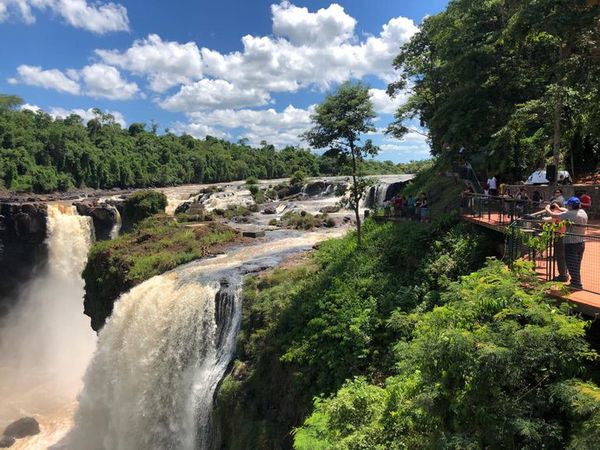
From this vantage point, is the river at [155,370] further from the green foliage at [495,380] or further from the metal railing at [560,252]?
the metal railing at [560,252]

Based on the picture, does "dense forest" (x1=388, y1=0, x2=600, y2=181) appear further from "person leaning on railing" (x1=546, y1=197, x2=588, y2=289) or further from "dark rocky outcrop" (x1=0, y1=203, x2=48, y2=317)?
"dark rocky outcrop" (x1=0, y1=203, x2=48, y2=317)

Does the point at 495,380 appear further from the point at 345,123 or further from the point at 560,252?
the point at 345,123

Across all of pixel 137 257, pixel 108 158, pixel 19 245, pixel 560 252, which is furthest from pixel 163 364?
pixel 108 158

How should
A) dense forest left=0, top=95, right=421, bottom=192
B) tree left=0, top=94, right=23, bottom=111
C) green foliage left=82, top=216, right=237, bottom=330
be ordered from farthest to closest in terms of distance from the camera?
1. tree left=0, top=94, right=23, bottom=111
2. dense forest left=0, top=95, right=421, bottom=192
3. green foliage left=82, top=216, right=237, bottom=330

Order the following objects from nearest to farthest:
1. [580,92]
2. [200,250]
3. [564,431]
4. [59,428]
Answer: [564,431], [580,92], [59,428], [200,250]

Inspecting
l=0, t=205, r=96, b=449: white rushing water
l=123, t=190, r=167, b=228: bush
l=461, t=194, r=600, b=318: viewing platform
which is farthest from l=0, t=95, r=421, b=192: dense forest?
l=461, t=194, r=600, b=318: viewing platform

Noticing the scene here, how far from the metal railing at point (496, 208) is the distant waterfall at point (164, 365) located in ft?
26.7

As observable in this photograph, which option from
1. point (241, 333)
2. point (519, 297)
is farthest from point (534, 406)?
point (241, 333)

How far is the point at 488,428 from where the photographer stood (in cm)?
554

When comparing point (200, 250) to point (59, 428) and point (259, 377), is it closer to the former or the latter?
point (59, 428)

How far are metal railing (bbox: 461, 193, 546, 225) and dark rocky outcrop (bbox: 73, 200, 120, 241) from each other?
113 feet

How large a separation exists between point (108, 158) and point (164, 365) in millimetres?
84756

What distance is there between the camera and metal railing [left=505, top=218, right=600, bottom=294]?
24.0ft

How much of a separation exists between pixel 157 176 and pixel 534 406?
100886 mm
